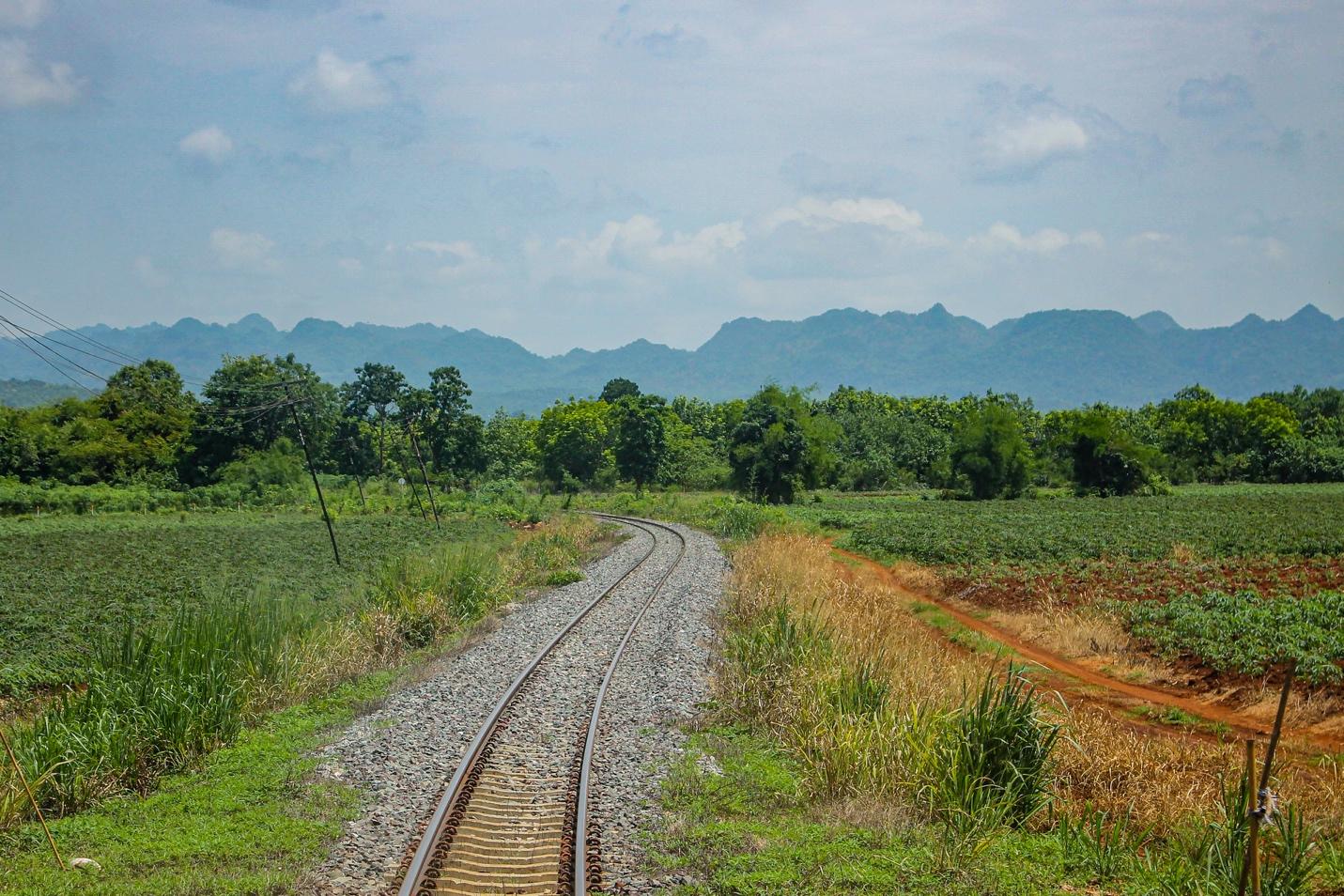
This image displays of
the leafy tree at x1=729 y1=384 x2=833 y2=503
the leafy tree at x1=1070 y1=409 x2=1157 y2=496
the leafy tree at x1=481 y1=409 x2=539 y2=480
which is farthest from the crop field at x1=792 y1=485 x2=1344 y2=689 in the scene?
the leafy tree at x1=481 y1=409 x2=539 y2=480

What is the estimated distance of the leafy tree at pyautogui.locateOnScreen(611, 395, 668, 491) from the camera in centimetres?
6869

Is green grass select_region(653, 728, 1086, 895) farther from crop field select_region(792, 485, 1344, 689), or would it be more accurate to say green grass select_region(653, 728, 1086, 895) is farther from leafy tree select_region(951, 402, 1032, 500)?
leafy tree select_region(951, 402, 1032, 500)

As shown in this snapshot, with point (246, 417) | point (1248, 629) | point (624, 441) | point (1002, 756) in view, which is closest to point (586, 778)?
point (1002, 756)

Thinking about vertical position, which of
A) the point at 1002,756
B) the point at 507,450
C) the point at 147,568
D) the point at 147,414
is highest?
the point at 147,414

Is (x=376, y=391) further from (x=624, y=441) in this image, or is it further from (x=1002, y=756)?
(x=1002, y=756)

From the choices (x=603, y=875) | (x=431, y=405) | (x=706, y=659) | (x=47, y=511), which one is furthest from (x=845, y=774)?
(x=431, y=405)

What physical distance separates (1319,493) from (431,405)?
61.6m

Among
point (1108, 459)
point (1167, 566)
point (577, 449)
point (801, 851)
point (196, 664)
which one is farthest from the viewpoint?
point (577, 449)

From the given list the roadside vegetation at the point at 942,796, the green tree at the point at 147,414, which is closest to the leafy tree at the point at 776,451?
the green tree at the point at 147,414

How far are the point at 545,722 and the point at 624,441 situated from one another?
5896 cm

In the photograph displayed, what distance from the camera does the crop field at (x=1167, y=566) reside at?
16.8 m

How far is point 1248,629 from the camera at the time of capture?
55.7ft

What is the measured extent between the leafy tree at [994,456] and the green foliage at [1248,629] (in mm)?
43515

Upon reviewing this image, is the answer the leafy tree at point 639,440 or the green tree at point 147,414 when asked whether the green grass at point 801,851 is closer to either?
the leafy tree at point 639,440
